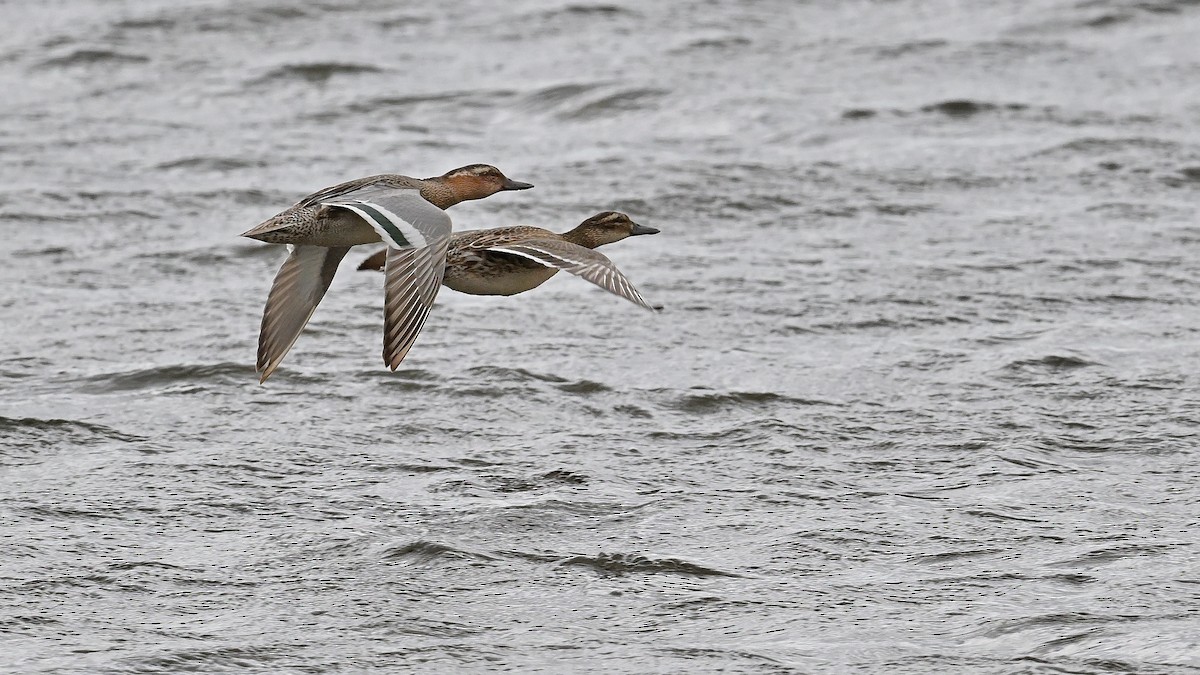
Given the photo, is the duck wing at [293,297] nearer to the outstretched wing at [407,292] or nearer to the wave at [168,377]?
the outstretched wing at [407,292]

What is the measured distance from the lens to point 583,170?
47.3ft

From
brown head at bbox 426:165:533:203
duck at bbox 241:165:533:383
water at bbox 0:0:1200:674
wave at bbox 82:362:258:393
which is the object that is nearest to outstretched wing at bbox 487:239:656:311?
duck at bbox 241:165:533:383

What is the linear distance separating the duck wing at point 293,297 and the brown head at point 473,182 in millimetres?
579

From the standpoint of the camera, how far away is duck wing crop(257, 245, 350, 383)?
9125mm

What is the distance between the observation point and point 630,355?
1099 centimetres

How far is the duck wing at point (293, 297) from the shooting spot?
359 inches

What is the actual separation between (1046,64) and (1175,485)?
866 cm

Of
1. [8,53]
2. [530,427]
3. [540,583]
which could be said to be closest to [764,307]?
→ [530,427]

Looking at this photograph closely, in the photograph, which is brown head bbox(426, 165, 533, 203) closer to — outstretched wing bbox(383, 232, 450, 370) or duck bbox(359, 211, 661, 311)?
duck bbox(359, 211, 661, 311)

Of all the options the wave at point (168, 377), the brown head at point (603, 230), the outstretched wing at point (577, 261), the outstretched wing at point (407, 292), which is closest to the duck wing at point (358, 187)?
the outstretched wing at point (577, 261)

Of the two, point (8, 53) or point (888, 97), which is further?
point (8, 53)

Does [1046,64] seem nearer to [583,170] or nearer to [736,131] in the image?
[736,131]

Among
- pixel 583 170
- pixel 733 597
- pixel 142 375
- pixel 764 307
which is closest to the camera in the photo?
pixel 733 597

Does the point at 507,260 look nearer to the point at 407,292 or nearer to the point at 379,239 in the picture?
the point at 379,239
